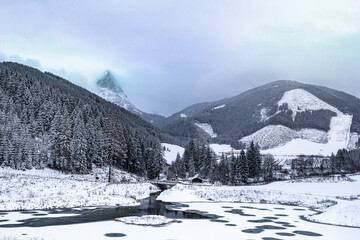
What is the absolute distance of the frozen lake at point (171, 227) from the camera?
2619 centimetres

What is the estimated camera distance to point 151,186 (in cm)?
7312

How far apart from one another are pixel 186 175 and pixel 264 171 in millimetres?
29185

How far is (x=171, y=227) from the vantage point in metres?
30.3

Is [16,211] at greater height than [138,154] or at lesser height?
lesser

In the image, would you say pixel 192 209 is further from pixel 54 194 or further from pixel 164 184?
pixel 164 184

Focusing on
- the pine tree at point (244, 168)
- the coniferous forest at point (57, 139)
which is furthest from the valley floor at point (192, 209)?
the pine tree at point (244, 168)

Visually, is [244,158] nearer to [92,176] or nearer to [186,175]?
[186,175]

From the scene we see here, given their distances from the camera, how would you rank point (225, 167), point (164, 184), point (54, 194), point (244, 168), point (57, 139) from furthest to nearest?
point (225, 167) → point (244, 168) → point (57, 139) → point (164, 184) → point (54, 194)

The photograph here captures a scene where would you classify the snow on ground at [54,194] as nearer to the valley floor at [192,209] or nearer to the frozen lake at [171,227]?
the valley floor at [192,209]

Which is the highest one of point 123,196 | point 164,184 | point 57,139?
point 57,139

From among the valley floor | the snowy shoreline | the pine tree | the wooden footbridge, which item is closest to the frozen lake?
the valley floor

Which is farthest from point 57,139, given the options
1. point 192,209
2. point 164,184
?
point 192,209

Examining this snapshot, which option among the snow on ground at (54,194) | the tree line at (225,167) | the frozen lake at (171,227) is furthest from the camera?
the tree line at (225,167)

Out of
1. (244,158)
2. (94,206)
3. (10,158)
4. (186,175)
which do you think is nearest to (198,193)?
(94,206)
